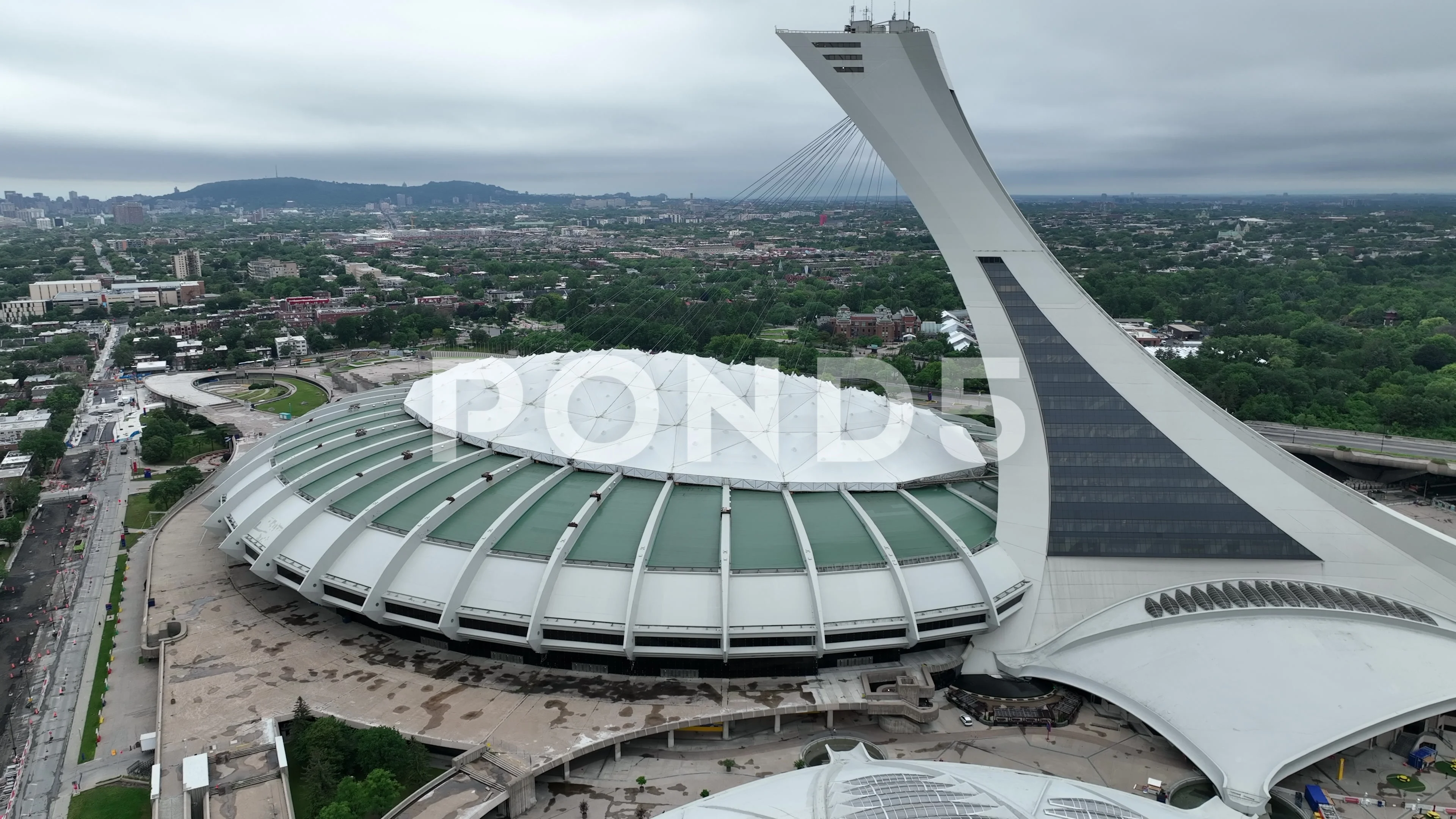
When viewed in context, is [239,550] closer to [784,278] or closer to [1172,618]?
[1172,618]

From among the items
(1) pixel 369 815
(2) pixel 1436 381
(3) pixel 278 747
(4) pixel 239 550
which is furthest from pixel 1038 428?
(2) pixel 1436 381

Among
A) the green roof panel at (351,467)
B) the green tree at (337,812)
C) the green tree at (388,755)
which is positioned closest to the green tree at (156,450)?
the green roof panel at (351,467)

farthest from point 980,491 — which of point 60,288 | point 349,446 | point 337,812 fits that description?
point 60,288

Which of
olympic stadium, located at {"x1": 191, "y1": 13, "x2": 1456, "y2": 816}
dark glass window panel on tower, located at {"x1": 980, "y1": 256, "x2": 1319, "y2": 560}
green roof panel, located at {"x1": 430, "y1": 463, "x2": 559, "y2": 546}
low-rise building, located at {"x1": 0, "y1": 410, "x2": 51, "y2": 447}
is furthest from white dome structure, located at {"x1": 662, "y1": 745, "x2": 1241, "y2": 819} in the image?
low-rise building, located at {"x1": 0, "y1": 410, "x2": 51, "y2": 447}

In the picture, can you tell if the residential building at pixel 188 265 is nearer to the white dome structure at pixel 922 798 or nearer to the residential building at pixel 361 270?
the residential building at pixel 361 270

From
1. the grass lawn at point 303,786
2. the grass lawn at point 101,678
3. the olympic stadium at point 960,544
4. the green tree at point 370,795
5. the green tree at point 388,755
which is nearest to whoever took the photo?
the green tree at point 370,795

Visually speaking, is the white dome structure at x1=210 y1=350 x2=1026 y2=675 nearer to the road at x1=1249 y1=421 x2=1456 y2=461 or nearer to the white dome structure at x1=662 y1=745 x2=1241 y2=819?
the white dome structure at x1=662 y1=745 x2=1241 y2=819

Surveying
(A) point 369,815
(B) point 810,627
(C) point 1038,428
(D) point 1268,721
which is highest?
(C) point 1038,428

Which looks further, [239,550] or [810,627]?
[239,550]
